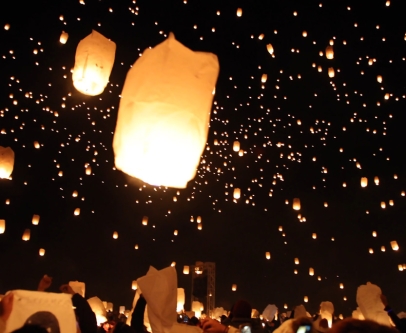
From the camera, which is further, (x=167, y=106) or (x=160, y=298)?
(x=160, y=298)

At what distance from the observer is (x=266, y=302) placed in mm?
17578

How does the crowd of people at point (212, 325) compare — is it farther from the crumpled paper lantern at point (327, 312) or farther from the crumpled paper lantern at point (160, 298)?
the crumpled paper lantern at point (327, 312)

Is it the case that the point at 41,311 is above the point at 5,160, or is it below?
below

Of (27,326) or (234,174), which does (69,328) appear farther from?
(234,174)

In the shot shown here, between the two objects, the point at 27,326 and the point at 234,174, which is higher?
the point at 234,174

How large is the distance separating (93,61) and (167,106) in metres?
2.54

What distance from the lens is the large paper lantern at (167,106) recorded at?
197cm

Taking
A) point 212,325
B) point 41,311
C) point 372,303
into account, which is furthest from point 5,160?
point 212,325

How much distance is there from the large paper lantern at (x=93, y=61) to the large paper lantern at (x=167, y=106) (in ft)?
7.53

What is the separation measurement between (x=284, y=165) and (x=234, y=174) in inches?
62.9

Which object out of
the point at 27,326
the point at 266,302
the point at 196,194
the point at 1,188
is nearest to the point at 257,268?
the point at 266,302

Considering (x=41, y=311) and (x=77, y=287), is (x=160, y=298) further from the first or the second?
(x=77, y=287)

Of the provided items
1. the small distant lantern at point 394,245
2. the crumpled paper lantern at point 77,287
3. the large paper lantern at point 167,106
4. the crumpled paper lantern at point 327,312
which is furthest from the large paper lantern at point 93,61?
the small distant lantern at point 394,245

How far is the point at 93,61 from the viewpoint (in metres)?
4.25
